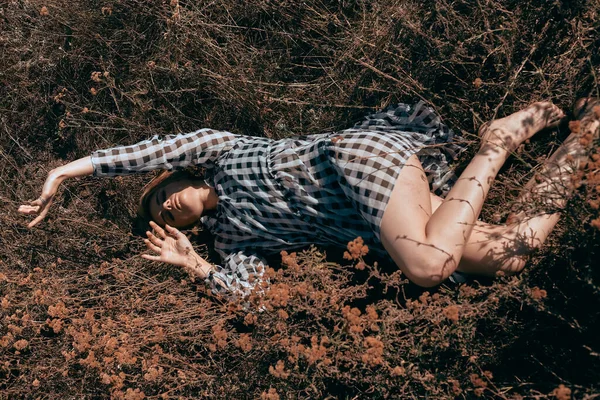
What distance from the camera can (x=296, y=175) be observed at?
101 inches

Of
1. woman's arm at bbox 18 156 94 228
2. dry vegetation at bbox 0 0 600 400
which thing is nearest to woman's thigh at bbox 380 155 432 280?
dry vegetation at bbox 0 0 600 400

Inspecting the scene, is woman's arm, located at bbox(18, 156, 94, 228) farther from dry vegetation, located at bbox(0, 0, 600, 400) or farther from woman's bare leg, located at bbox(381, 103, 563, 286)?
woman's bare leg, located at bbox(381, 103, 563, 286)

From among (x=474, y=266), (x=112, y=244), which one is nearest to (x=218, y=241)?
(x=112, y=244)

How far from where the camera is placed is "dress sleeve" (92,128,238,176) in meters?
2.75

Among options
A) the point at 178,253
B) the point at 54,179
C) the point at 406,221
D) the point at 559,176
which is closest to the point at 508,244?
the point at 559,176

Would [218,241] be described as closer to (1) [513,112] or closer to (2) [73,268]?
(2) [73,268]

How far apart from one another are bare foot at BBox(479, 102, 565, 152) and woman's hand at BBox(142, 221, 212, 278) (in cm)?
160

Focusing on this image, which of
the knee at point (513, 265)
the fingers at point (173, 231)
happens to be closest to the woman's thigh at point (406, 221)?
the knee at point (513, 265)

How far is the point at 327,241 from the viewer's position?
2689mm

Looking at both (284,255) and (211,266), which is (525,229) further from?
(211,266)

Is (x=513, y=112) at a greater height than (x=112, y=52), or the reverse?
(x=513, y=112)

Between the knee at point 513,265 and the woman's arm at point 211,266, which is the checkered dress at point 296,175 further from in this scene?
the knee at point 513,265

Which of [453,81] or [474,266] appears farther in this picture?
[453,81]

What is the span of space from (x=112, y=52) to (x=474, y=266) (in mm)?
2598
